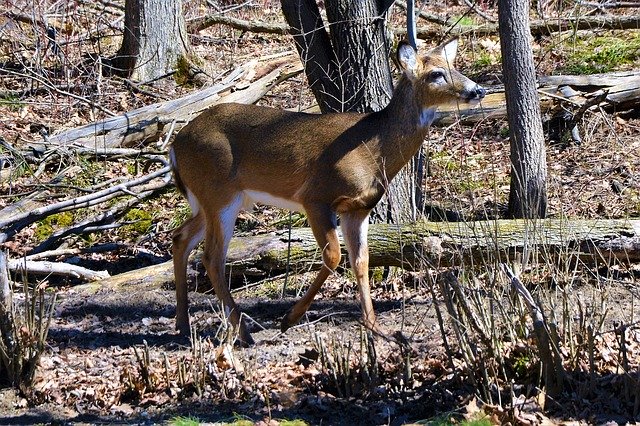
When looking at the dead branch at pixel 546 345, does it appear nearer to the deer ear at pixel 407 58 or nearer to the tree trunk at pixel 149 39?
the deer ear at pixel 407 58

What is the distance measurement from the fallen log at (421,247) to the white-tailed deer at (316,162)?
0.54m

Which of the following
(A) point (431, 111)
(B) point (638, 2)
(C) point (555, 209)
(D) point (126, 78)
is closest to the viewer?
(A) point (431, 111)

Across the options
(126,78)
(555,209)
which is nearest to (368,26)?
(555,209)

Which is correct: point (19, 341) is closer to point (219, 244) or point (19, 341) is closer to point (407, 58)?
point (219, 244)

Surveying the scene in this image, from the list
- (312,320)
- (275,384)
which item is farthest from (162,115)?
(275,384)

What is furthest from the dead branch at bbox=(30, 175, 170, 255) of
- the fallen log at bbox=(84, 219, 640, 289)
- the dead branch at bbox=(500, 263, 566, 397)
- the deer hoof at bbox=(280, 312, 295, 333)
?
the dead branch at bbox=(500, 263, 566, 397)

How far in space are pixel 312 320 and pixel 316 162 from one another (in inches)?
50.3

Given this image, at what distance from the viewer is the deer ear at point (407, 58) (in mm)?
7578

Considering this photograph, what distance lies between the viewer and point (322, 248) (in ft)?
24.7

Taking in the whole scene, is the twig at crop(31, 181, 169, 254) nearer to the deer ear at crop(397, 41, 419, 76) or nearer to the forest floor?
the forest floor

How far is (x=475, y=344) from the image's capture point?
5.63 meters

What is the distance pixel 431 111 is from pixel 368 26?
154 cm

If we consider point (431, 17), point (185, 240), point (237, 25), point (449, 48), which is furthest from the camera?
point (237, 25)

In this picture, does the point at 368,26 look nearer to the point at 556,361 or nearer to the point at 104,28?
the point at 556,361
